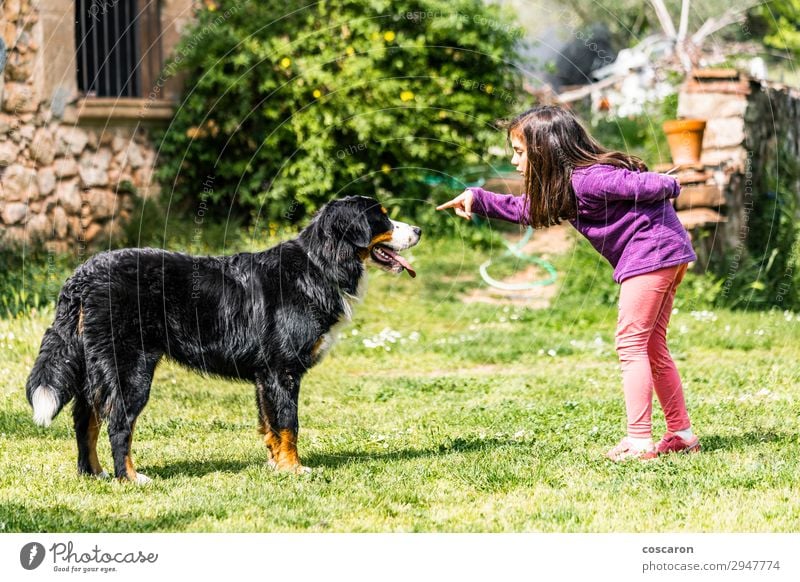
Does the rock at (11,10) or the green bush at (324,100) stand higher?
the rock at (11,10)

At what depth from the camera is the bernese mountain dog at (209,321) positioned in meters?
5.23

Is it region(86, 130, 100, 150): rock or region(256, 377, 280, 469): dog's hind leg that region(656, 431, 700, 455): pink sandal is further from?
region(86, 130, 100, 150): rock

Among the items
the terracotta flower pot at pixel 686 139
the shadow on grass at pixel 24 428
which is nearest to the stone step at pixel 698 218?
the terracotta flower pot at pixel 686 139

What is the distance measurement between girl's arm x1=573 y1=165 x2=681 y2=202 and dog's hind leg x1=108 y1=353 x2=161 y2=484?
2.53 metres

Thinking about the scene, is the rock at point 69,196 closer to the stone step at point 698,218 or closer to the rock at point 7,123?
the rock at point 7,123

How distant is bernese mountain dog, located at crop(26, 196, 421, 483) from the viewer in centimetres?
523

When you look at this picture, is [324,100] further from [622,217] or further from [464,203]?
[622,217]

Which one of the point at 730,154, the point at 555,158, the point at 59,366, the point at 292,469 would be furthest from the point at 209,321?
the point at 730,154

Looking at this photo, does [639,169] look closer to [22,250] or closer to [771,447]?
[771,447]

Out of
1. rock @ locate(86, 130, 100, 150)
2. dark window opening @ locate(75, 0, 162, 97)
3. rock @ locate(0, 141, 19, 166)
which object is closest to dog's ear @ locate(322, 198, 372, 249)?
rock @ locate(0, 141, 19, 166)

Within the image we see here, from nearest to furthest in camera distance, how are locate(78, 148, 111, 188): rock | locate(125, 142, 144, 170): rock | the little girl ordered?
1. the little girl
2. locate(78, 148, 111, 188): rock
3. locate(125, 142, 144, 170): rock

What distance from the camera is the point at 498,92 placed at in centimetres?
1262

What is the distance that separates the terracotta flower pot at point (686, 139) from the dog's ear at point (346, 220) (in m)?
6.20
